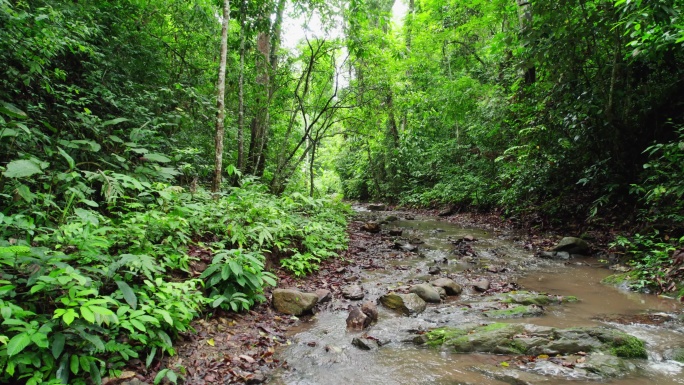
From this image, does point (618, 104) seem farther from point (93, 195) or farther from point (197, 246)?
point (93, 195)

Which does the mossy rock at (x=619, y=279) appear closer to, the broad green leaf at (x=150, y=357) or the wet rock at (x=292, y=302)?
the wet rock at (x=292, y=302)

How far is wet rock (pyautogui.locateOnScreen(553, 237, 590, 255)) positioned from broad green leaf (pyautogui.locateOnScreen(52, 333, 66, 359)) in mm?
9236

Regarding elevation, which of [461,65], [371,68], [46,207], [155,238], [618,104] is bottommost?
[155,238]

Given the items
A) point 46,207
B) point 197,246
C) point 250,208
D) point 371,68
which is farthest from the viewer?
point 371,68

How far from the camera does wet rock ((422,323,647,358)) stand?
11.3 feet

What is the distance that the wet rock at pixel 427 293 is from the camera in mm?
5438

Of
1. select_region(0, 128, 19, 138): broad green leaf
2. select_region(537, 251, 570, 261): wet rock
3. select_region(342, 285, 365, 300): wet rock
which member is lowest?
select_region(342, 285, 365, 300): wet rock

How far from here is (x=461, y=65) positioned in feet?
65.3

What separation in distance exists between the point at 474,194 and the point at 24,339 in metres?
15.3

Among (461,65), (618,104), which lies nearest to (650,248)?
(618,104)

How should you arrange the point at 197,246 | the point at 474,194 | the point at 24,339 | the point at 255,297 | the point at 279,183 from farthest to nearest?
the point at 474,194
the point at 279,183
the point at 197,246
the point at 255,297
the point at 24,339

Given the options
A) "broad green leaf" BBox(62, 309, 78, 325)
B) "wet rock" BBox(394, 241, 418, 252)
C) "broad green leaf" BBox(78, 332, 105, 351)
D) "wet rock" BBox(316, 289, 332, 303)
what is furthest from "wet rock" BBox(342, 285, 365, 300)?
"broad green leaf" BBox(62, 309, 78, 325)

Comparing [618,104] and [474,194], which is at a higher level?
[618,104]

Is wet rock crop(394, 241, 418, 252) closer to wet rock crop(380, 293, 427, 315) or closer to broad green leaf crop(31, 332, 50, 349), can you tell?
wet rock crop(380, 293, 427, 315)
